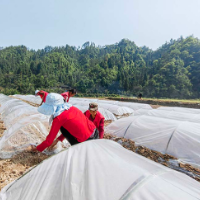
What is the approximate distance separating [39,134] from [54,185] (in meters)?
2.31

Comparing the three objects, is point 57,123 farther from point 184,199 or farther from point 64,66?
point 64,66

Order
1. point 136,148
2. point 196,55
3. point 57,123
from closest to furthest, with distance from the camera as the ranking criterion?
point 57,123 < point 136,148 < point 196,55

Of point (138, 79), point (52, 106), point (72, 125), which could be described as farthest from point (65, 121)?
point (138, 79)

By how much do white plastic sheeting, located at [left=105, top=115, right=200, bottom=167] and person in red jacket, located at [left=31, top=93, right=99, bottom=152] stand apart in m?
2.50

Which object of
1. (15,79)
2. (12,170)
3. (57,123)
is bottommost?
(12,170)

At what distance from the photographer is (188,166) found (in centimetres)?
340

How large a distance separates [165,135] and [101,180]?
3355 mm

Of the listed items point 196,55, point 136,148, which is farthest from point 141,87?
point 136,148

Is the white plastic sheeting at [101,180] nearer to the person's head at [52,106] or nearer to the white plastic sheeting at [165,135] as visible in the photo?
the person's head at [52,106]

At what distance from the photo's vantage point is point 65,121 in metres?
2.16

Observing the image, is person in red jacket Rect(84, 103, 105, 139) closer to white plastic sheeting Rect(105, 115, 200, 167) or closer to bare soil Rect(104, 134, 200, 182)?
bare soil Rect(104, 134, 200, 182)

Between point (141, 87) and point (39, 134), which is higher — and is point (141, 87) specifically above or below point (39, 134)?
above

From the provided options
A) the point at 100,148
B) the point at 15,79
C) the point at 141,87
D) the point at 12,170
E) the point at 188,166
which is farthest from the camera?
the point at 15,79

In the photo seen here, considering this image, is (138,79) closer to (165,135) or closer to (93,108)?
(165,135)
